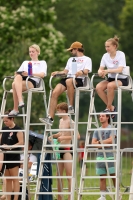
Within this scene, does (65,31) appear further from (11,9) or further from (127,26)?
(11,9)

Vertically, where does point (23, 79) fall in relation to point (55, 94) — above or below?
above

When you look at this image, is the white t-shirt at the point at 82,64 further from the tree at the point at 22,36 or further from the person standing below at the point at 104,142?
the tree at the point at 22,36

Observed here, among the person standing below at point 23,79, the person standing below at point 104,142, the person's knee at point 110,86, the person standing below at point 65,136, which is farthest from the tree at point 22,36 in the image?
the person's knee at point 110,86

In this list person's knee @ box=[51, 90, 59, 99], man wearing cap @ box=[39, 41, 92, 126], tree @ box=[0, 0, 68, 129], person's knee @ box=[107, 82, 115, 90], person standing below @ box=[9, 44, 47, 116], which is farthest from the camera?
tree @ box=[0, 0, 68, 129]

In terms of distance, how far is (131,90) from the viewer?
1705 cm

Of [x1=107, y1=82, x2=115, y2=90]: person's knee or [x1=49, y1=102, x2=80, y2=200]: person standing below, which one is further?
[x1=49, y1=102, x2=80, y2=200]: person standing below

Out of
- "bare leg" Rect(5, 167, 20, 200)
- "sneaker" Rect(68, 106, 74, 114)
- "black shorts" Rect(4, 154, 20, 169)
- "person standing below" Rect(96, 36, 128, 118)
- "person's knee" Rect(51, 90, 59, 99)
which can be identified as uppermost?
"person standing below" Rect(96, 36, 128, 118)

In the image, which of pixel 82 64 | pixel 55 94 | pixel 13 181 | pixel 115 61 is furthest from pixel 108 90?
pixel 13 181

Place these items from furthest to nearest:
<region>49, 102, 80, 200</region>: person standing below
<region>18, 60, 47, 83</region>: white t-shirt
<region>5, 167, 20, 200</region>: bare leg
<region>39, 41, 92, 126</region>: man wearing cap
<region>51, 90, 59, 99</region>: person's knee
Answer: <region>5, 167, 20, 200</region>: bare leg < <region>49, 102, 80, 200</region>: person standing below < <region>51, 90, 59, 99</region>: person's knee < <region>18, 60, 47, 83</region>: white t-shirt < <region>39, 41, 92, 126</region>: man wearing cap

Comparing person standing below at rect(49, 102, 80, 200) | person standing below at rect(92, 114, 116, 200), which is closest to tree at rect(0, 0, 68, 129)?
person standing below at rect(92, 114, 116, 200)

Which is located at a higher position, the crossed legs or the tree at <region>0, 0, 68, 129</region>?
the tree at <region>0, 0, 68, 129</region>

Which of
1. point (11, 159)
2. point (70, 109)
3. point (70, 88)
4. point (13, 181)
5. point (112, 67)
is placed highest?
point (112, 67)

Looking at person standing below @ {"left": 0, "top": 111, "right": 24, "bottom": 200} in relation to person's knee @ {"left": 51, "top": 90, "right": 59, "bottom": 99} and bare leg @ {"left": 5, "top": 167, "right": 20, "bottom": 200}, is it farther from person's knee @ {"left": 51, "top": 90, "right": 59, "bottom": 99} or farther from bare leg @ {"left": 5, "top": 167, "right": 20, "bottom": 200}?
person's knee @ {"left": 51, "top": 90, "right": 59, "bottom": 99}

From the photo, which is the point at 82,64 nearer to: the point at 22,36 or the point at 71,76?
the point at 71,76
